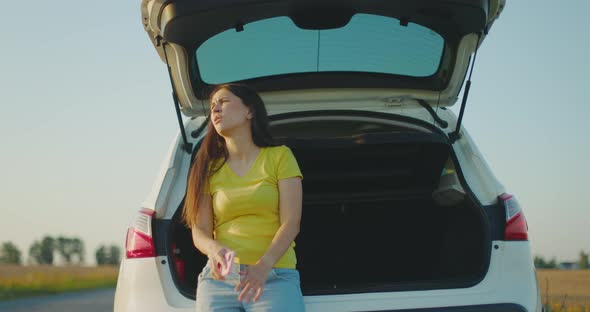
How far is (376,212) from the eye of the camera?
4074 millimetres

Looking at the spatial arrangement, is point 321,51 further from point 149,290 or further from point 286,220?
point 149,290

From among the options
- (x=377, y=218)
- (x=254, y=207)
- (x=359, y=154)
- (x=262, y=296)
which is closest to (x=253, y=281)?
(x=262, y=296)

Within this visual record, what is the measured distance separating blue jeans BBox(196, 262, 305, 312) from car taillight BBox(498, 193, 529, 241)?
1.07 m

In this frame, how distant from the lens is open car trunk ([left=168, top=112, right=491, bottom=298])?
3342 millimetres

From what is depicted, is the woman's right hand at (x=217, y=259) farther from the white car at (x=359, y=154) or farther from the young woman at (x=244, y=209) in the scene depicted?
the white car at (x=359, y=154)

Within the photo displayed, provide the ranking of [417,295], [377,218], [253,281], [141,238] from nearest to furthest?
[253,281] < [417,295] < [141,238] < [377,218]

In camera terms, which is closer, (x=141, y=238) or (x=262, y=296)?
(x=262, y=296)

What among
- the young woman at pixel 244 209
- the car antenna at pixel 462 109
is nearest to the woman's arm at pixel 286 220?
the young woman at pixel 244 209

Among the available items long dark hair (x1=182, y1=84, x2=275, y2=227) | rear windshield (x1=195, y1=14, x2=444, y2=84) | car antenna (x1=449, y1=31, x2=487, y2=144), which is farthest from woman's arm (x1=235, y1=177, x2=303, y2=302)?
rear windshield (x1=195, y1=14, x2=444, y2=84)

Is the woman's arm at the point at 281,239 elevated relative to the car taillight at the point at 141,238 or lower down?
elevated

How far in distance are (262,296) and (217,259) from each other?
0.21 m

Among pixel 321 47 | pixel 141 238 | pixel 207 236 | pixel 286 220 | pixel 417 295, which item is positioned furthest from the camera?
pixel 321 47

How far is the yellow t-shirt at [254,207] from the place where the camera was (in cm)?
Result: 252

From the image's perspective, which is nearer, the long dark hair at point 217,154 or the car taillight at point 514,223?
the long dark hair at point 217,154
